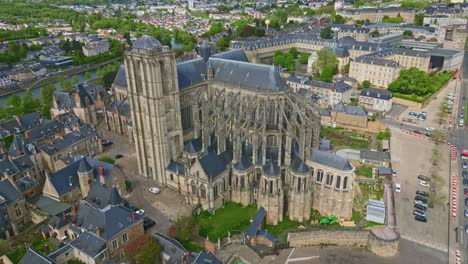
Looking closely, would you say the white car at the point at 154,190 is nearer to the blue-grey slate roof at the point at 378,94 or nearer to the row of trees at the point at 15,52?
the blue-grey slate roof at the point at 378,94

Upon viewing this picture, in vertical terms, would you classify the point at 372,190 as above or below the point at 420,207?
above

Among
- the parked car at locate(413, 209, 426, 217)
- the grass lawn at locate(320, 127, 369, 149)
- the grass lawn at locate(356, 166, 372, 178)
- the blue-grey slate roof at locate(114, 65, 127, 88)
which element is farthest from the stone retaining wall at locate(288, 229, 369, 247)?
the blue-grey slate roof at locate(114, 65, 127, 88)

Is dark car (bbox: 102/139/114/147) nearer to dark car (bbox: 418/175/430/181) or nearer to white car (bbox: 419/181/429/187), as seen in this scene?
white car (bbox: 419/181/429/187)

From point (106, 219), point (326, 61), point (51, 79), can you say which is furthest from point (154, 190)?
point (51, 79)

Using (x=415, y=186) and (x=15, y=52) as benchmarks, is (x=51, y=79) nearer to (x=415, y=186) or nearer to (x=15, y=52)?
(x=15, y=52)

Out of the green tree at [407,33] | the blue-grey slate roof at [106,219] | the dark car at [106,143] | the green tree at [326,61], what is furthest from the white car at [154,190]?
the green tree at [407,33]
